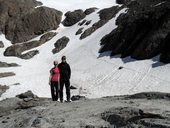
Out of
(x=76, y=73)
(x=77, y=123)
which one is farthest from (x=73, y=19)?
(x=77, y=123)

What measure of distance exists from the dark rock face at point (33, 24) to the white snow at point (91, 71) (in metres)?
4.06

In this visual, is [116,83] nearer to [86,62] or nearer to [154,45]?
[154,45]

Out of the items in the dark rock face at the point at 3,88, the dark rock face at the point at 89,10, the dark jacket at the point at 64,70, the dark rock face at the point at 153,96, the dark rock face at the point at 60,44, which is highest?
the dark rock face at the point at 89,10

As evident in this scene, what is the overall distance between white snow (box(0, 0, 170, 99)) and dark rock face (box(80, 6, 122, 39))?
1.33 meters

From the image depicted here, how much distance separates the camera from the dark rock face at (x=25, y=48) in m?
66.5

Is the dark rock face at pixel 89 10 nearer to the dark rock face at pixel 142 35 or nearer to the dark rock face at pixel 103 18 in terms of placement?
the dark rock face at pixel 103 18

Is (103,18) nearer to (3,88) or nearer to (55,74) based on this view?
(3,88)

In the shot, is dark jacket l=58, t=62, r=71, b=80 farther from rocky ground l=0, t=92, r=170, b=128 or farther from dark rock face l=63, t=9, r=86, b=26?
dark rock face l=63, t=9, r=86, b=26

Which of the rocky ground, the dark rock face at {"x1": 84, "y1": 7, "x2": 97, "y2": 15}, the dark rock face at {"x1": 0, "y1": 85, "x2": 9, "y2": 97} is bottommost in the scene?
the dark rock face at {"x1": 0, "y1": 85, "x2": 9, "y2": 97}

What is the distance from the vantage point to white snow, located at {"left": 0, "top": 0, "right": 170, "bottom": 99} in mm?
38062

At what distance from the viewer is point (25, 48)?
70.1 metres

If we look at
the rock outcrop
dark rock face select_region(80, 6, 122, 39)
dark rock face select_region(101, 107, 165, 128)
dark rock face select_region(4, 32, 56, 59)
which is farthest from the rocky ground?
the rock outcrop

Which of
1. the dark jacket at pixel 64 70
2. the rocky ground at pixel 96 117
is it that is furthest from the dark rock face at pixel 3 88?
the rocky ground at pixel 96 117

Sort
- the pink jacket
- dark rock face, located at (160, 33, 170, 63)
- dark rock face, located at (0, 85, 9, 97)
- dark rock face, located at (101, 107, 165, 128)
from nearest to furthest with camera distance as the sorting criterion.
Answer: dark rock face, located at (101, 107, 165, 128) < the pink jacket < dark rock face, located at (160, 33, 170, 63) < dark rock face, located at (0, 85, 9, 97)
